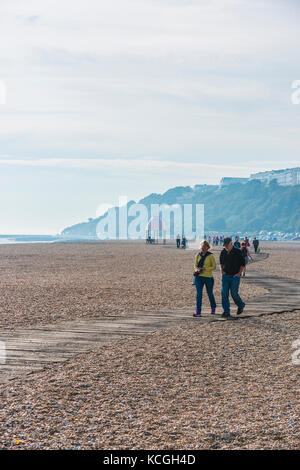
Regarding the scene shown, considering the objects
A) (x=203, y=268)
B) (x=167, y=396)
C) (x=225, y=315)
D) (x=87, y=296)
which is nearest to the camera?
(x=167, y=396)

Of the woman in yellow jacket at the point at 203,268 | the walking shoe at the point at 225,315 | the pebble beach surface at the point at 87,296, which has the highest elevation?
the woman in yellow jacket at the point at 203,268

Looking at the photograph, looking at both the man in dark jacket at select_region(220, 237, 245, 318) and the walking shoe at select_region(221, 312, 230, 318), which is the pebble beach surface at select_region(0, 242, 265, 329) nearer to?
the walking shoe at select_region(221, 312, 230, 318)

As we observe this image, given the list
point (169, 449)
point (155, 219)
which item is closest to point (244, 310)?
point (169, 449)

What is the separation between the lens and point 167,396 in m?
6.36

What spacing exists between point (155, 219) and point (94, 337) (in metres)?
75.0

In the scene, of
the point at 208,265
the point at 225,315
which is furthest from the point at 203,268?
the point at 225,315

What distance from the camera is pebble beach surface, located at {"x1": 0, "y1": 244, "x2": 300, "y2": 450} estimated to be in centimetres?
505

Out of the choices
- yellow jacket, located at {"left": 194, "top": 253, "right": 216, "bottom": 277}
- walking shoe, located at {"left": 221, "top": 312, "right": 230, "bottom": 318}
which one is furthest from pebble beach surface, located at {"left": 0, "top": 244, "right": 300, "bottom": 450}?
yellow jacket, located at {"left": 194, "top": 253, "right": 216, "bottom": 277}

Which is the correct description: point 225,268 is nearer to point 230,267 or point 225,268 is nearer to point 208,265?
point 230,267

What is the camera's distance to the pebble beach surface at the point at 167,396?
5.05m

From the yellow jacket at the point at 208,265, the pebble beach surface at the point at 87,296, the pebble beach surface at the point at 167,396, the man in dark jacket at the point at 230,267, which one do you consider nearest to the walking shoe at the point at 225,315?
the man in dark jacket at the point at 230,267

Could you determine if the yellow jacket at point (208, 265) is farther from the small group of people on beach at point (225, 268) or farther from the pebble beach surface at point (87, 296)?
the pebble beach surface at point (87, 296)

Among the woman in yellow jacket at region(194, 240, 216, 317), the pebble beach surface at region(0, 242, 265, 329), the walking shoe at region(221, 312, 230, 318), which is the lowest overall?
the pebble beach surface at region(0, 242, 265, 329)

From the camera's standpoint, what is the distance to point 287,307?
13453 millimetres
